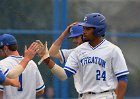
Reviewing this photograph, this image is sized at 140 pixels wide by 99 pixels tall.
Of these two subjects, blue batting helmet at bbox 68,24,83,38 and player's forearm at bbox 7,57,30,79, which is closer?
player's forearm at bbox 7,57,30,79

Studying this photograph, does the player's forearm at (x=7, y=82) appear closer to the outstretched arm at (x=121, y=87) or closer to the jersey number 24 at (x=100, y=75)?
the jersey number 24 at (x=100, y=75)

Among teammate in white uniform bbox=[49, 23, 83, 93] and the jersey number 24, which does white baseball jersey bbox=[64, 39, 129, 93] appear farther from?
teammate in white uniform bbox=[49, 23, 83, 93]

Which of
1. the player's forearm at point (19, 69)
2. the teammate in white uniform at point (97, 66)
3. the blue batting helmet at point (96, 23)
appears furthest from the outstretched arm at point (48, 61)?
the blue batting helmet at point (96, 23)

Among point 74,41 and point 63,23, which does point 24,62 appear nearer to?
point 74,41

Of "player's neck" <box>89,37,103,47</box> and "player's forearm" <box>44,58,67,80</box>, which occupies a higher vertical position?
"player's neck" <box>89,37,103,47</box>

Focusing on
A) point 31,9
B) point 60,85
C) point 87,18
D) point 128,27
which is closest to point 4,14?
point 31,9

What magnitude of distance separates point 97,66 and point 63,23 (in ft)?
14.2

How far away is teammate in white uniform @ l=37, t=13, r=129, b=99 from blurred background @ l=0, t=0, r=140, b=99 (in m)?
3.09

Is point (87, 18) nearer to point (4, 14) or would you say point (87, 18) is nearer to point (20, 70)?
point (20, 70)

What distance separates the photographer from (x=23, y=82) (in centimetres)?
770

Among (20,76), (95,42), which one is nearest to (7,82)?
(20,76)

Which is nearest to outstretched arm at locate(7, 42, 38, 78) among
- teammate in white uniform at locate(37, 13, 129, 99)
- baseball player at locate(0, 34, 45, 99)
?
baseball player at locate(0, 34, 45, 99)

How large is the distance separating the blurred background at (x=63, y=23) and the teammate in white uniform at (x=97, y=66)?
3.09m

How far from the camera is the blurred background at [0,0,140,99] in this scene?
11633 millimetres
